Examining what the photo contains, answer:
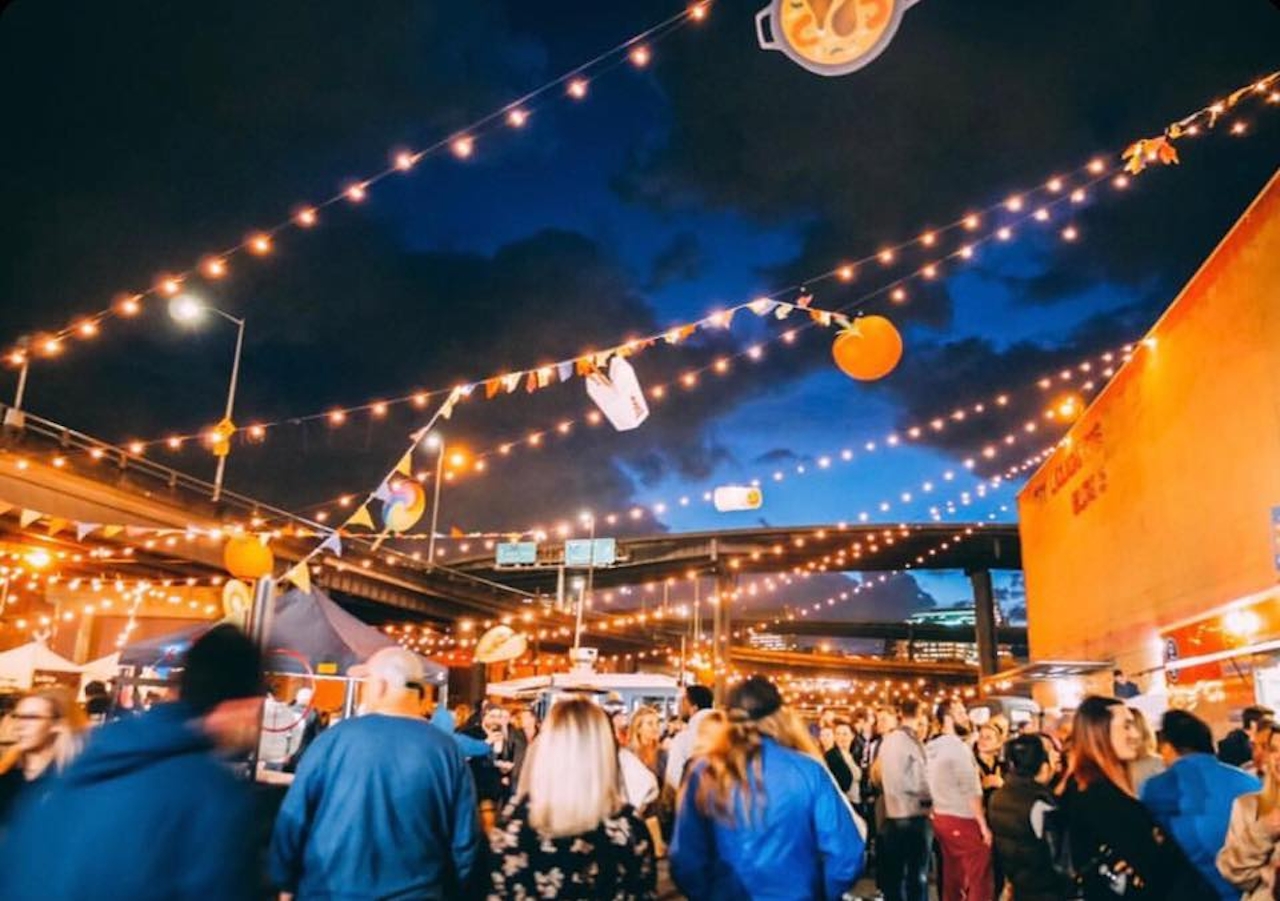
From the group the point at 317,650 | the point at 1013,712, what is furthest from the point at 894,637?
the point at 317,650

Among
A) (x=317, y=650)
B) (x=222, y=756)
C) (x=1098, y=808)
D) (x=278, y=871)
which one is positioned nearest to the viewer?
(x=222, y=756)

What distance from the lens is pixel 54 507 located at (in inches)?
696

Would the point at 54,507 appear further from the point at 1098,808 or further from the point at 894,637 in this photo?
the point at 894,637

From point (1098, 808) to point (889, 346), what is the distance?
16.5 ft

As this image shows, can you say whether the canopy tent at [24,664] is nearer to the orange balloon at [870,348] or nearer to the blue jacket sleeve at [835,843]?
the orange balloon at [870,348]

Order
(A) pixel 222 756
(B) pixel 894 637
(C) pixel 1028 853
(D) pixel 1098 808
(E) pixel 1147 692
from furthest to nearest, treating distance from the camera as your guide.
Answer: (B) pixel 894 637 < (E) pixel 1147 692 < (C) pixel 1028 853 < (D) pixel 1098 808 < (A) pixel 222 756

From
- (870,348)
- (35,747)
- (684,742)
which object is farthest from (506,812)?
(870,348)

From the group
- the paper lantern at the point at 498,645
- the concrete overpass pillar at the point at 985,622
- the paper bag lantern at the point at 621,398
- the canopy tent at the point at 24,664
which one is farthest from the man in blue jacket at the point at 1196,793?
the concrete overpass pillar at the point at 985,622

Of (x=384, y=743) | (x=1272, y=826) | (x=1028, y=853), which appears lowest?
(x=1028, y=853)

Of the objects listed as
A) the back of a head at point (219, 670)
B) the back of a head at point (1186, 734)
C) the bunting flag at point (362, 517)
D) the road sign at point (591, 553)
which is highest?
the road sign at point (591, 553)

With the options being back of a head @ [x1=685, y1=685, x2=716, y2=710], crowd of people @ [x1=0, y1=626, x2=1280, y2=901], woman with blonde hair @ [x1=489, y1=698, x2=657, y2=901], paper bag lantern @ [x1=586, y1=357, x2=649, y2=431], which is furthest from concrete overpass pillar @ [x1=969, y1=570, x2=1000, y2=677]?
woman with blonde hair @ [x1=489, y1=698, x2=657, y2=901]

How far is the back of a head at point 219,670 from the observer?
243cm

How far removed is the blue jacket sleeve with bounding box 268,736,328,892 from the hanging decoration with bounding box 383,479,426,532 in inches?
Result: 364

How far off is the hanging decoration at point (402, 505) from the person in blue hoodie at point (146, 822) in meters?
10.1
